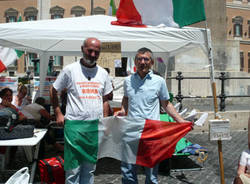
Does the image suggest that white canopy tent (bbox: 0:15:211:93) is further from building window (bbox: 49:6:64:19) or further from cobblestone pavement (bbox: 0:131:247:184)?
building window (bbox: 49:6:64:19)

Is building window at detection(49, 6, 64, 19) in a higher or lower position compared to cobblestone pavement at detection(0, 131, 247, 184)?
higher

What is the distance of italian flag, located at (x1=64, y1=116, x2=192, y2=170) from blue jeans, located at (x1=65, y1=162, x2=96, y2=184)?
67 mm

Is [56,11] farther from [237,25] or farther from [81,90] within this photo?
[81,90]

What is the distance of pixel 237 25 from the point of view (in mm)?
47375

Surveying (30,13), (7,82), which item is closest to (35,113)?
(7,82)

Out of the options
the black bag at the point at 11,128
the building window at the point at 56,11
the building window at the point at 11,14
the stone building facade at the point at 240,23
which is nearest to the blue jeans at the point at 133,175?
the black bag at the point at 11,128

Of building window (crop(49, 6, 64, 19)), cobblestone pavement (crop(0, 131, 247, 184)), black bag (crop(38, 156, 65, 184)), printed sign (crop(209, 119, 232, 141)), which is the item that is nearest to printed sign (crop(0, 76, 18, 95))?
cobblestone pavement (crop(0, 131, 247, 184))

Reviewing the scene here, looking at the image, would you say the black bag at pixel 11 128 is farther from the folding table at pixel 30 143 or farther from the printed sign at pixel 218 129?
the printed sign at pixel 218 129

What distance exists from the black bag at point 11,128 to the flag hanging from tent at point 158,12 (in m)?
2.28

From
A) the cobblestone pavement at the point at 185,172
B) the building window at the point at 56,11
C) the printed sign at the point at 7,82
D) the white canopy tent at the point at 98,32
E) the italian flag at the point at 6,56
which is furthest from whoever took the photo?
the building window at the point at 56,11

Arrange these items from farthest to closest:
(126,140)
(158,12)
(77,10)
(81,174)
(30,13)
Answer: (77,10)
(30,13)
(158,12)
(126,140)
(81,174)

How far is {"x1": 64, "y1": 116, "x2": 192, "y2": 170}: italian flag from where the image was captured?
305cm

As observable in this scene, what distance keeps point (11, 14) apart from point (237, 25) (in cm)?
3591

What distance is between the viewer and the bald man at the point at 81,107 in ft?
9.74
